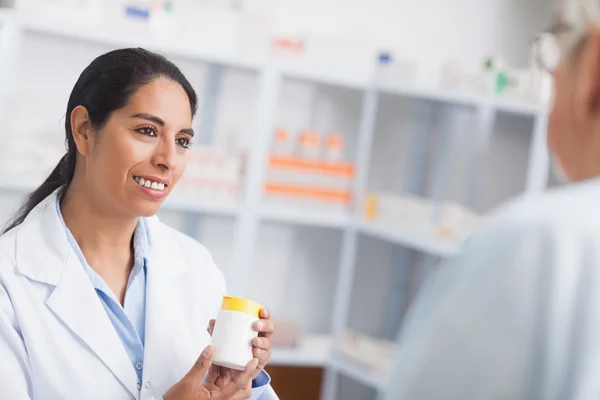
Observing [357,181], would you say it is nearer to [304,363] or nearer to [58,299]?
[304,363]

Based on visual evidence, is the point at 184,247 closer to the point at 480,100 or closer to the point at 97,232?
the point at 97,232

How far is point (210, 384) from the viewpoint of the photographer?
4.91 ft

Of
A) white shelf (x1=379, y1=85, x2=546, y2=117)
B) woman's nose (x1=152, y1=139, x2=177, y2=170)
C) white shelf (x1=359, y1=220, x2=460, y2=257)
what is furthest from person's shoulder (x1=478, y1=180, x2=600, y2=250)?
white shelf (x1=379, y1=85, x2=546, y2=117)

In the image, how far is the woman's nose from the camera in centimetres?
157

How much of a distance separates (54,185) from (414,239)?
1.95 metres

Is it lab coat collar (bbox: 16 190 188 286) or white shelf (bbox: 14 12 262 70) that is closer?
lab coat collar (bbox: 16 190 188 286)

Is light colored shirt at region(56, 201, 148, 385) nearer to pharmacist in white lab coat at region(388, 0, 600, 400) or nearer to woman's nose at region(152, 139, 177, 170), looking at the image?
woman's nose at region(152, 139, 177, 170)

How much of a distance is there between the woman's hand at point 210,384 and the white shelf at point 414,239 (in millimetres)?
1774

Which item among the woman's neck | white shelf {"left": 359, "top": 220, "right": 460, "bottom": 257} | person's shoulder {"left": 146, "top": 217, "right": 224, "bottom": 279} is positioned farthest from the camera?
white shelf {"left": 359, "top": 220, "right": 460, "bottom": 257}

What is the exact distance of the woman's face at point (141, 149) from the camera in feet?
5.12

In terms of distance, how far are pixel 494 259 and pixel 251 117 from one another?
319 cm

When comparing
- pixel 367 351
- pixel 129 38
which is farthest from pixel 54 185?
pixel 367 351

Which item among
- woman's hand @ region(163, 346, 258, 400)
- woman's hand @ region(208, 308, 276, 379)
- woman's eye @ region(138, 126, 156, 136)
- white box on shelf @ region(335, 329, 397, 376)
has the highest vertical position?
woman's eye @ region(138, 126, 156, 136)

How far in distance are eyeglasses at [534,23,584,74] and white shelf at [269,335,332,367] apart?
9.13ft
